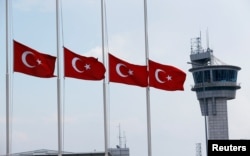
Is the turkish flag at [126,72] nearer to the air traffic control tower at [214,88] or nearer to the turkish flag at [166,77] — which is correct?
the turkish flag at [166,77]

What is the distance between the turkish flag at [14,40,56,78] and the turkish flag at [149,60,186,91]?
5.10 metres

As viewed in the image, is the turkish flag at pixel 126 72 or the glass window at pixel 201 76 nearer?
the turkish flag at pixel 126 72

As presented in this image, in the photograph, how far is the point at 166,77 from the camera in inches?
1164

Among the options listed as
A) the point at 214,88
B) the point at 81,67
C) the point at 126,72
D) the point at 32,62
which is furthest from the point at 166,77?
the point at 214,88

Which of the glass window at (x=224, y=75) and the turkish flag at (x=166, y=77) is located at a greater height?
the glass window at (x=224, y=75)

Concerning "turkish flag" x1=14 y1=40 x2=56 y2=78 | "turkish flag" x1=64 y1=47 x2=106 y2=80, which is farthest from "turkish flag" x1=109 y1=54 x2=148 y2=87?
"turkish flag" x1=14 y1=40 x2=56 y2=78

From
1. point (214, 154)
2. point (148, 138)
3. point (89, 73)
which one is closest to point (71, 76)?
point (89, 73)

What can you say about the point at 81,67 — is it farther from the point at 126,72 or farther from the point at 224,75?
the point at 224,75

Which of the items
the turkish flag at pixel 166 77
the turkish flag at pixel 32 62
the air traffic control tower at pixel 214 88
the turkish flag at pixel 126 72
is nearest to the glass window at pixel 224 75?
the air traffic control tower at pixel 214 88

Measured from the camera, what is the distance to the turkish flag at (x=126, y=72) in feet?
96.8

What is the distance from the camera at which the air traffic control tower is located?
16325 cm

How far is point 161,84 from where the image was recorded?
29578 mm

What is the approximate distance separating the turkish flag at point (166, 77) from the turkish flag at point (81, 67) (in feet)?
8.49

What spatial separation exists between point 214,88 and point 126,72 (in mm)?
136955
